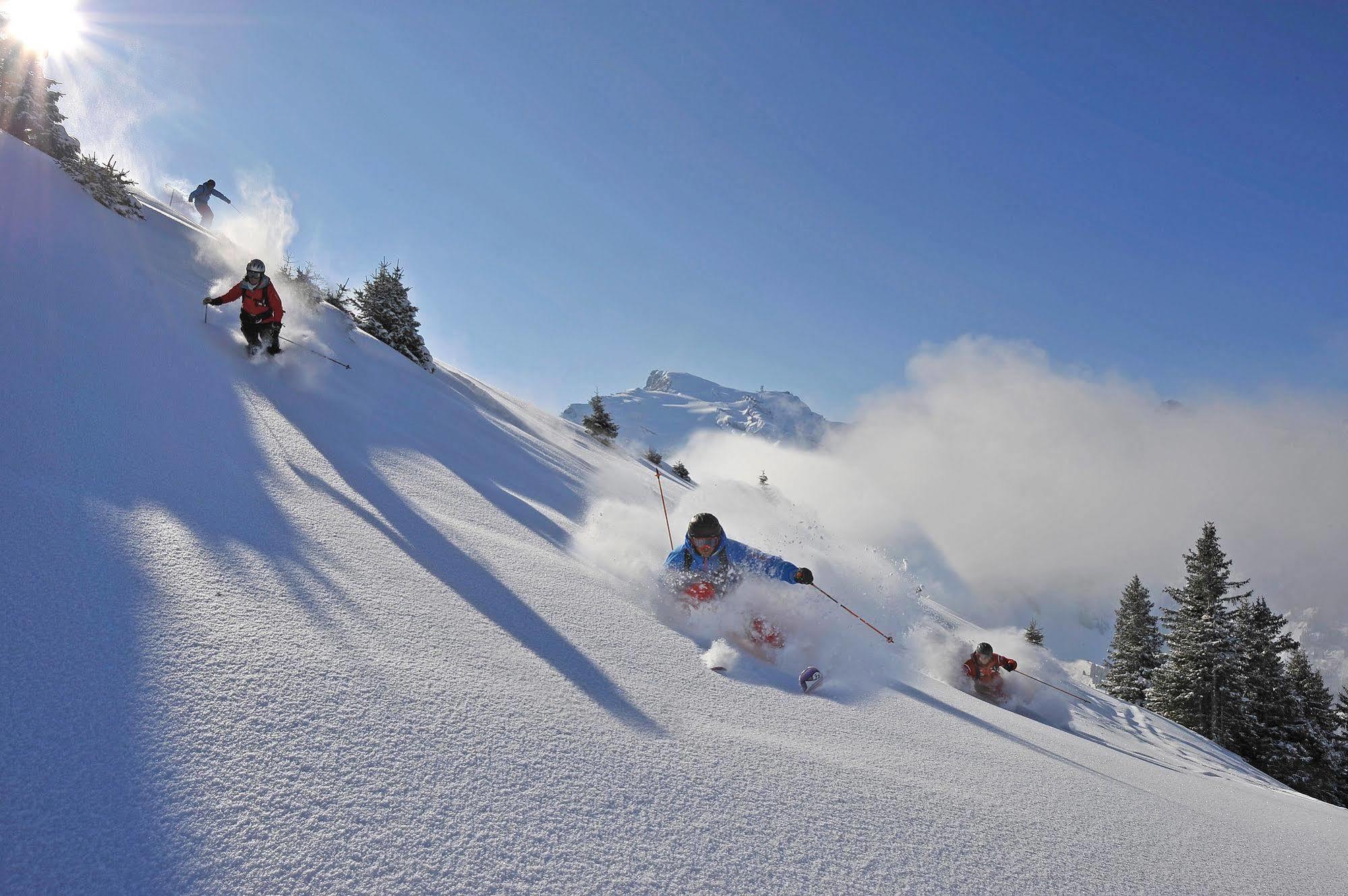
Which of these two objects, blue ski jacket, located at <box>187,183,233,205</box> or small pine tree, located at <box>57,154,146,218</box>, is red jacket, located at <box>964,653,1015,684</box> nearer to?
small pine tree, located at <box>57,154,146,218</box>

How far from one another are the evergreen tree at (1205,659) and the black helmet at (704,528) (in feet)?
84.5

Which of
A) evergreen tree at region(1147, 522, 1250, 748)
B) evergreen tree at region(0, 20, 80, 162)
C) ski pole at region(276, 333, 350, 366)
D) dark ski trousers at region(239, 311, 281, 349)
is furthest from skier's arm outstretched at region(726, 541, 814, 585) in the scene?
evergreen tree at region(1147, 522, 1250, 748)

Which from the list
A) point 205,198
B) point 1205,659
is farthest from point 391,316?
point 1205,659

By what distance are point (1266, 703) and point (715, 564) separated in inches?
1139

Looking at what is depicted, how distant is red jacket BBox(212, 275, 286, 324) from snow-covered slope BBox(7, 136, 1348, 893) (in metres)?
2.50

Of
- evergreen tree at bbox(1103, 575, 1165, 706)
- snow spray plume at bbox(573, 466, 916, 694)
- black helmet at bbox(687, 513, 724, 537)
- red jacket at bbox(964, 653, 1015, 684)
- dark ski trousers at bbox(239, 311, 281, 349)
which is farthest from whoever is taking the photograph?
evergreen tree at bbox(1103, 575, 1165, 706)

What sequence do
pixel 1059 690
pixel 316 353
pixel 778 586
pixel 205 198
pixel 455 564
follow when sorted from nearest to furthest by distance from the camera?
pixel 455 564 < pixel 778 586 < pixel 1059 690 < pixel 316 353 < pixel 205 198

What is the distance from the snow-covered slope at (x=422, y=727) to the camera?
4.86 feet

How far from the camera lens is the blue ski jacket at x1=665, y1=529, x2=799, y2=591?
5.31 metres

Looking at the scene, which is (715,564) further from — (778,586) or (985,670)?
(985,670)

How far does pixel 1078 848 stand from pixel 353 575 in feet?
11.8

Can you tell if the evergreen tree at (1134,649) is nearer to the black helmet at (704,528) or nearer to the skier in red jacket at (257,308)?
the black helmet at (704,528)

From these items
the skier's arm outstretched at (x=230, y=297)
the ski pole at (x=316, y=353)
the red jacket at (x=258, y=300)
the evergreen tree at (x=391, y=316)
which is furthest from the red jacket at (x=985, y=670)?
the evergreen tree at (x=391, y=316)

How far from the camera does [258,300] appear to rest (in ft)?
26.5
